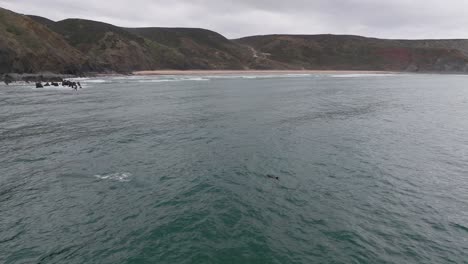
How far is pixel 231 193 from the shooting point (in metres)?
19.6

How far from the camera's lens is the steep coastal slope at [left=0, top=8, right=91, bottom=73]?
104m

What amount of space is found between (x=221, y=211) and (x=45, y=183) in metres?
13.2

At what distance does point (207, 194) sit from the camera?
63.9ft

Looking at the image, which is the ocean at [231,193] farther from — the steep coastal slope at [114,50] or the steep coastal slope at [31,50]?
the steep coastal slope at [114,50]

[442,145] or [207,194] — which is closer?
[207,194]

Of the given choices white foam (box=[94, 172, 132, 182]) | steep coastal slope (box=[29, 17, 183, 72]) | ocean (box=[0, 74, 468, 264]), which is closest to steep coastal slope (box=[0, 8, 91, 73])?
steep coastal slope (box=[29, 17, 183, 72])

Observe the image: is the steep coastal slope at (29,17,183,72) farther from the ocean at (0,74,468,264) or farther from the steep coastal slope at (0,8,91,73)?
the ocean at (0,74,468,264)

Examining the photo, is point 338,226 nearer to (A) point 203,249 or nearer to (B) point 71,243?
(A) point 203,249

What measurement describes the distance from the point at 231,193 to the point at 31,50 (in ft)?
413

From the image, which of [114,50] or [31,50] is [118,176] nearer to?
[31,50]

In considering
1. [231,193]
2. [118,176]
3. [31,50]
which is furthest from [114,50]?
[231,193]

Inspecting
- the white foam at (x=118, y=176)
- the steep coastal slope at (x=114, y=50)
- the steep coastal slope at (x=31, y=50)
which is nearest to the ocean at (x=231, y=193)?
the white foam at (x=118, y=176)

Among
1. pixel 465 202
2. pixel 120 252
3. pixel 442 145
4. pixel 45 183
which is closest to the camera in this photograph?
pixel 120 252

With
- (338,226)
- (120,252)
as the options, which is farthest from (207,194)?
(338,226)
